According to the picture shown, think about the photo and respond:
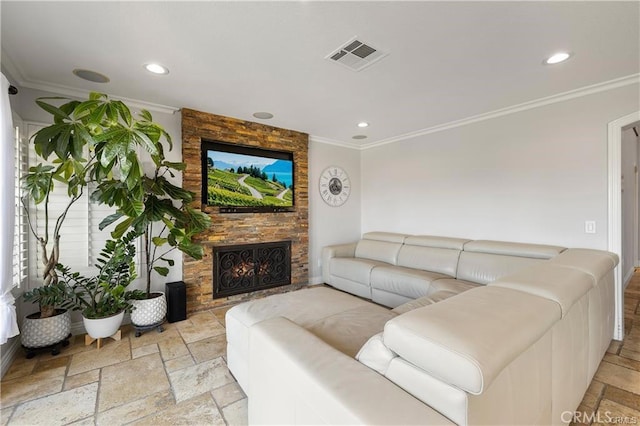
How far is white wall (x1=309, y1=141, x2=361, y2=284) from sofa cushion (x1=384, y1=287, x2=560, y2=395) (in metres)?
3.45

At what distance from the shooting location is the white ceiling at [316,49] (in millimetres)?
1585

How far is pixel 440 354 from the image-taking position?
803 mm

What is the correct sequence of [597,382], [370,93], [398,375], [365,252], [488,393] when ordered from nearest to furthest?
[488,393], [398,375], [597,382], [370,93], [365,252]

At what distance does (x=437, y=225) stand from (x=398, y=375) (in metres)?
3.37

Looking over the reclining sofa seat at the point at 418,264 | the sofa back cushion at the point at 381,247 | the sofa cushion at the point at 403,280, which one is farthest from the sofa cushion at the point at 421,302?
the sofa back cushion at the point at 381,247

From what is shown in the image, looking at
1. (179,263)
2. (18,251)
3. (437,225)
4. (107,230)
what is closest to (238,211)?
(179,263)

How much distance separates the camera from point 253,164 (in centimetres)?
379

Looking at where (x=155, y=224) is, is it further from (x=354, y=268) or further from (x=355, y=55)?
(x=355, y=55)

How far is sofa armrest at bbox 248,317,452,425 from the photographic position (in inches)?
30.4

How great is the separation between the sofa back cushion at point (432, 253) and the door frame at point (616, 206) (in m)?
1.29

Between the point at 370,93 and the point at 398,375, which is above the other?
the point at 370,93

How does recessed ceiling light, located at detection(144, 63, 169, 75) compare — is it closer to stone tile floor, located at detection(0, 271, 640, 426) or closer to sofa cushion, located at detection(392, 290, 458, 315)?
stone tile floor, located at detection(0, 271, 640, 426)

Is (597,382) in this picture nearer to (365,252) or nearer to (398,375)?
(398,375)

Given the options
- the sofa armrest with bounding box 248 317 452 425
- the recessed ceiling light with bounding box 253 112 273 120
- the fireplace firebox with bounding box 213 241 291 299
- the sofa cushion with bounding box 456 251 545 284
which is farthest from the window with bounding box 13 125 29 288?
the sofa cushion with bounding box 456 251 545 284
